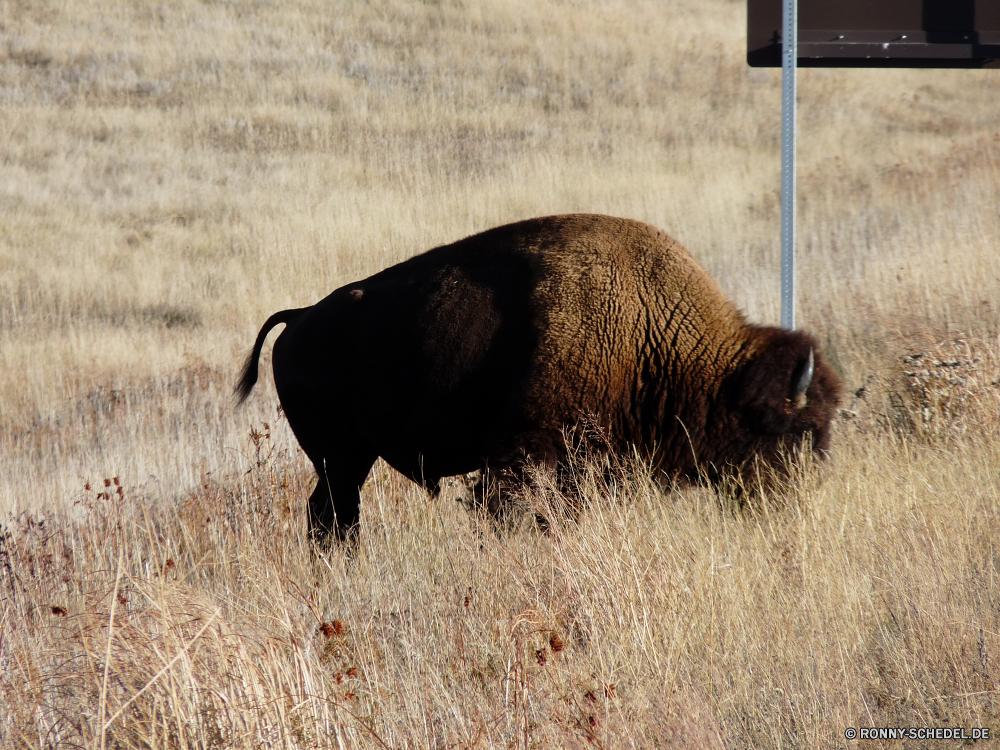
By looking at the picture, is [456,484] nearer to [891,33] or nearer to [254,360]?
[254,360]

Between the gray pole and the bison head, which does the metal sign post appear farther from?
the bison head

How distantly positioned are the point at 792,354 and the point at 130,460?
18.7 ft

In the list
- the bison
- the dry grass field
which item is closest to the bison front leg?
the bison

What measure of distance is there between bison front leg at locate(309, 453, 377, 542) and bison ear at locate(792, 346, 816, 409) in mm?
2375

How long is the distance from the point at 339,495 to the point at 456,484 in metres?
1.27

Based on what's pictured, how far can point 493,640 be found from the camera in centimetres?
303

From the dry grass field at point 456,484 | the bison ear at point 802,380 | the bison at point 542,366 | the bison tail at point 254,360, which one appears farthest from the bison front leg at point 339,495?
the bison ear at point 802,380

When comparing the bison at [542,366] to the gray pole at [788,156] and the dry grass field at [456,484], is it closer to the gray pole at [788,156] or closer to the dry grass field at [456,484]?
the dry grass field at [456,484]

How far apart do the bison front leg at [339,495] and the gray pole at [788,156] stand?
8.41 ft

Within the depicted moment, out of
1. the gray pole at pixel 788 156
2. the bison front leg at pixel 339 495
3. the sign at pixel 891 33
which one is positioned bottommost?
the bison front leg at pixel 339 495

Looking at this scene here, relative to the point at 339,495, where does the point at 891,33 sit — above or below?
above

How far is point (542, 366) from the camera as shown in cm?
406

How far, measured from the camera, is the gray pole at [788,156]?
477 centimetres

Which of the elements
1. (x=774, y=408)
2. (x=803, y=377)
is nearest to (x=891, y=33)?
(x=803, y=377)
